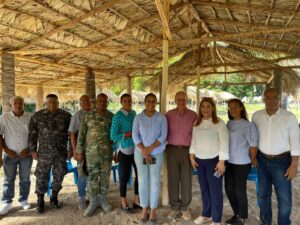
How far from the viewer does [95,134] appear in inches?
138

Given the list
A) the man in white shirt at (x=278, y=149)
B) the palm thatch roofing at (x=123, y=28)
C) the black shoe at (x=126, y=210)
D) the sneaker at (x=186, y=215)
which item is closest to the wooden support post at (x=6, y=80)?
the palm thatch roofing at (x=123, y=28)

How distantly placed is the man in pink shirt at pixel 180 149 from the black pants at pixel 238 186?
46 cm

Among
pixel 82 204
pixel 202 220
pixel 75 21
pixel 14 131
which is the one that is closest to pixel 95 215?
pixel 82 204

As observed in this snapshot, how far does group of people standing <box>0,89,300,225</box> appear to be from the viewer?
2.88 meters

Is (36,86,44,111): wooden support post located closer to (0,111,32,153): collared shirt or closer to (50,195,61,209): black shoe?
(0,111,32,153): collared shirt

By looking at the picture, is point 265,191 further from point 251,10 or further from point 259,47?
point 259,47

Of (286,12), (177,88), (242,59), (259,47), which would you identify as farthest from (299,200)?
(177,88)

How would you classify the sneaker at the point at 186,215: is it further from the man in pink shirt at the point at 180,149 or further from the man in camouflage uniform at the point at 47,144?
the man in camouflage uniform at the point at 47,144

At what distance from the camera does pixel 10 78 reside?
5617 millimetres

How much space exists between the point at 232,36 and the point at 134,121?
2348 millimetres

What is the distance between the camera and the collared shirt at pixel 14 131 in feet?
11.9

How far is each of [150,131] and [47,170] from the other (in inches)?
59.4

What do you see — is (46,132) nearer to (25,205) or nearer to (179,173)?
(25,205)

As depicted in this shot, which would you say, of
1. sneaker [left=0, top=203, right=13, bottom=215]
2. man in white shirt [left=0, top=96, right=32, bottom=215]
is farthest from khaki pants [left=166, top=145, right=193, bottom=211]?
sneaker [left=0, top=203, right=13, bottom=215]
